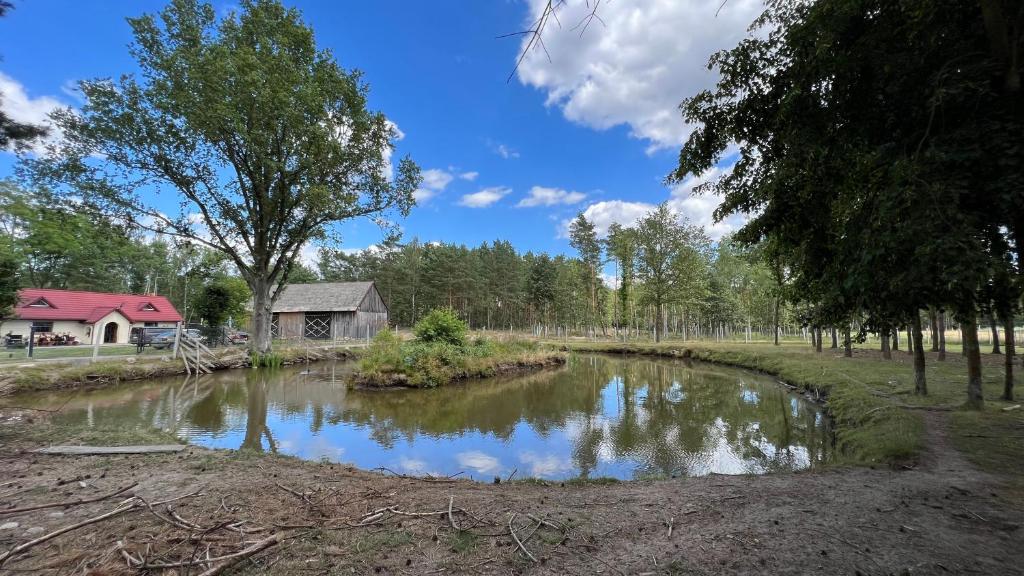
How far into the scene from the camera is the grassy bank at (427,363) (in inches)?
622

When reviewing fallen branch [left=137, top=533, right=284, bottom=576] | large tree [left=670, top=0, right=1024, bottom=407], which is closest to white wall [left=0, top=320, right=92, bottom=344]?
fallen branch [left=137, top=533, right=284, bottom=576]

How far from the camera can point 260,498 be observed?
13.3ft

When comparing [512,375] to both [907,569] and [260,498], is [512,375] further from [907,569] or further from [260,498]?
[907,569]

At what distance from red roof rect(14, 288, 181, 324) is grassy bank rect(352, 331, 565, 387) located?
2657 centimetres

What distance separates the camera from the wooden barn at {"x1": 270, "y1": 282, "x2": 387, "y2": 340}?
34.6 meters

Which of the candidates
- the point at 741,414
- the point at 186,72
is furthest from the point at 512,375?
the point at 186,72

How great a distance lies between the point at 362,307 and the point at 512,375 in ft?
66.3

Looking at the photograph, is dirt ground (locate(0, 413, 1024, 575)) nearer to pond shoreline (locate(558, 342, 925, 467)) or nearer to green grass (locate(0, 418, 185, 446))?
pond shoreline (locate(558, 342, 925, 467))

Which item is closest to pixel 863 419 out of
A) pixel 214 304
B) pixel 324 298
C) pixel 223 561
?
pixel 223 561

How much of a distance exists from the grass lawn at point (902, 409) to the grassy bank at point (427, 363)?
1288 cm

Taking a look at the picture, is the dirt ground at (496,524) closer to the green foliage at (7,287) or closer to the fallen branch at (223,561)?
the fallen branch at (223,561)

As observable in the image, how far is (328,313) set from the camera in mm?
35094

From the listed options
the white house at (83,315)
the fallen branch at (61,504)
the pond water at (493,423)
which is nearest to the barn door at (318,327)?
the white house at (83,315)

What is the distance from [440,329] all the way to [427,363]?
318 centimetres
